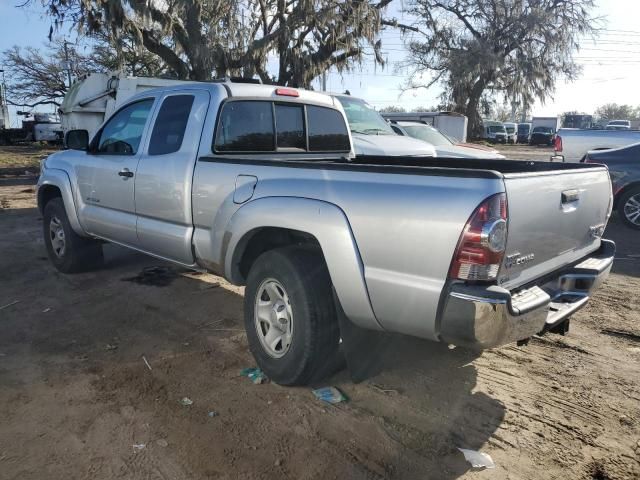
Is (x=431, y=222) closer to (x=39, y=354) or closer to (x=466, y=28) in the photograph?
(x=39, y=354)

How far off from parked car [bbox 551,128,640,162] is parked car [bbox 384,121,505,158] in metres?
1.32

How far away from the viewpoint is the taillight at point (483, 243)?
2451mm

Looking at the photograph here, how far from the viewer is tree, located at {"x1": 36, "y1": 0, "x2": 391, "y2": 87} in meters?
18.0

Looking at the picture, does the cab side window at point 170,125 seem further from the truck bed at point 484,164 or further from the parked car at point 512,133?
the parked car at point 512,133

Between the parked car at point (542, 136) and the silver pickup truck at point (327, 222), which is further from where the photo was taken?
the parked car at point (542, 136)

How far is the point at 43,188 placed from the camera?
20.0 ft

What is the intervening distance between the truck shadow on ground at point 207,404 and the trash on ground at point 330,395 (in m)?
0.06

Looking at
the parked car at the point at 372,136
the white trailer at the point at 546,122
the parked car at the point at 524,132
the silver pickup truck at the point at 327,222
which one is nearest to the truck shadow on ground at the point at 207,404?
the silver pickup truck at the point at 327,222

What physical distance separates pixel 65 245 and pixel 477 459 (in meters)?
4.95

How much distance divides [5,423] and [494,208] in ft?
9.88

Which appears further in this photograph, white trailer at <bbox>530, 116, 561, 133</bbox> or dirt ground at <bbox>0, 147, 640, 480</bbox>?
white trailer at <bbox>530, 116, 561, 133</bbox>

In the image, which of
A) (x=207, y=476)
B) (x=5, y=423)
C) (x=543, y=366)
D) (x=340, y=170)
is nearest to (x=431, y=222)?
(x=340, y=170)

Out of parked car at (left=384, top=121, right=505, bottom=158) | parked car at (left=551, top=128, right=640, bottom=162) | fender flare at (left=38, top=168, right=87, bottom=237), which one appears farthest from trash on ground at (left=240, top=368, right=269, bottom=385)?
parked car at (left=551, top=128, right=640, bottom=162)

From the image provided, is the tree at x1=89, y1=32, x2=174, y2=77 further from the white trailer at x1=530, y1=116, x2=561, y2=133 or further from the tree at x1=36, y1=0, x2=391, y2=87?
the white trailer at x1=530, y1=116, x2=561, y2=133
